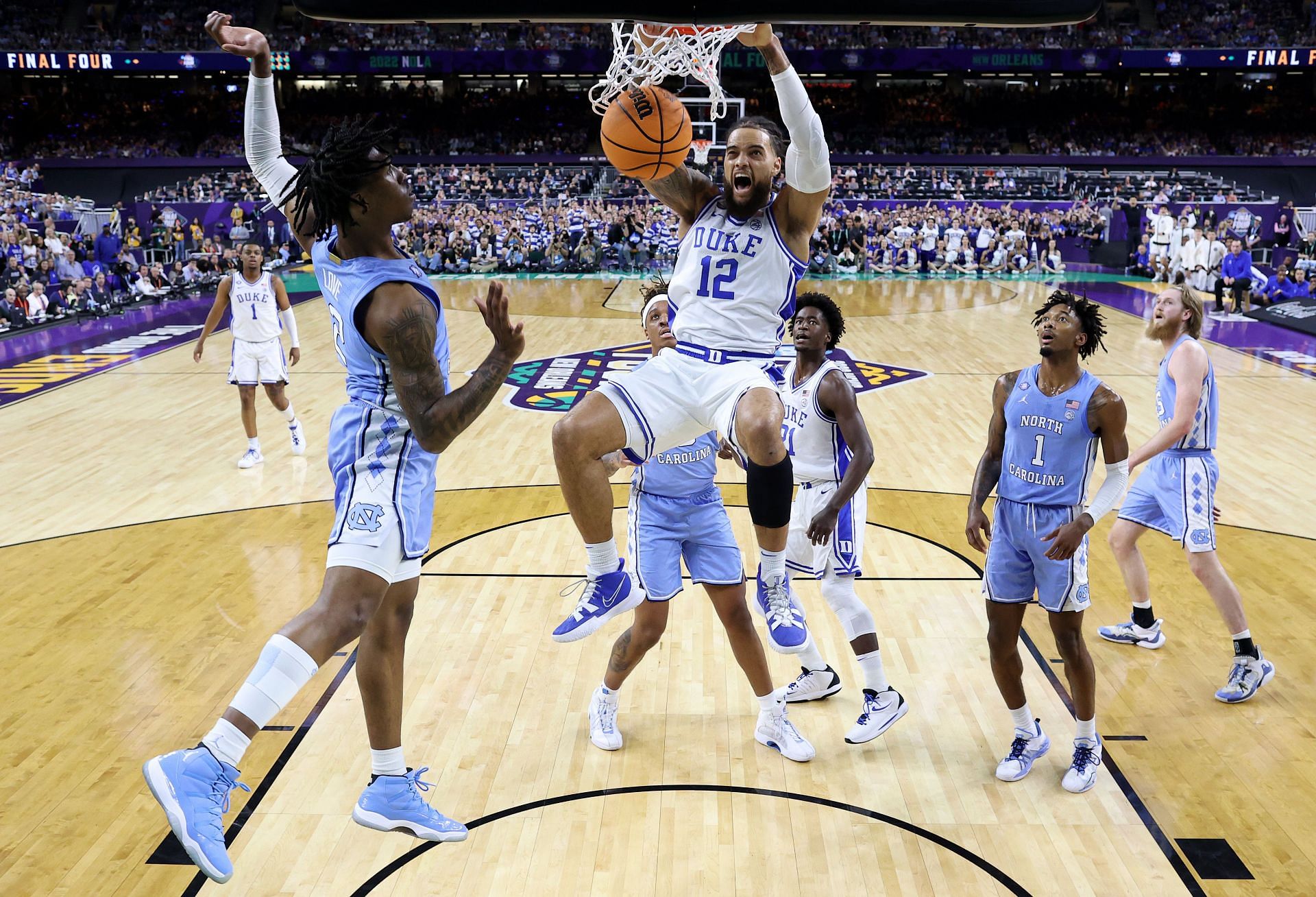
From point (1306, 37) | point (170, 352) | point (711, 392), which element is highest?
point (1306, 37)

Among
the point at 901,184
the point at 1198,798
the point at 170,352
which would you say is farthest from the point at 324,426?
the point at 901,184

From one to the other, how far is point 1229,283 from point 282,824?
19.1 m

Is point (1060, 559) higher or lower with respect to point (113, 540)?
higher

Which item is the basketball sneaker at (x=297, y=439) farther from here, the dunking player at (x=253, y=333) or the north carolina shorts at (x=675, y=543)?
the north carolina shorts at (x=675, y=543)

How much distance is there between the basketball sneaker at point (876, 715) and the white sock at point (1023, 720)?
487 millimetres

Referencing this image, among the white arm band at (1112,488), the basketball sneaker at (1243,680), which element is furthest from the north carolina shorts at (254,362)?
the basketball sneaker at (1243,680)

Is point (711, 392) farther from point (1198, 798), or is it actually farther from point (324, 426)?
point (324, 426)

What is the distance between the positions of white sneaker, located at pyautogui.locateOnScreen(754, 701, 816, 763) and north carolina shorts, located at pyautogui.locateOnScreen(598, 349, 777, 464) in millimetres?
1314

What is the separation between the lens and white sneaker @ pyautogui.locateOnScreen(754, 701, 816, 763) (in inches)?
179

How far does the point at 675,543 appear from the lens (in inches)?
178

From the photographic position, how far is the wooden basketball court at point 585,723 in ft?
12.6

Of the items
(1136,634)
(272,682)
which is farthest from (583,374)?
(272,682)

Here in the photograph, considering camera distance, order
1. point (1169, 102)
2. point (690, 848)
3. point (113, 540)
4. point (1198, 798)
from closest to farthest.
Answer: point (690, 848) < point (1198, 798) < point (113, 540) < point (1169, 102)

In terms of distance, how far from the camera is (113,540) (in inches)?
291
